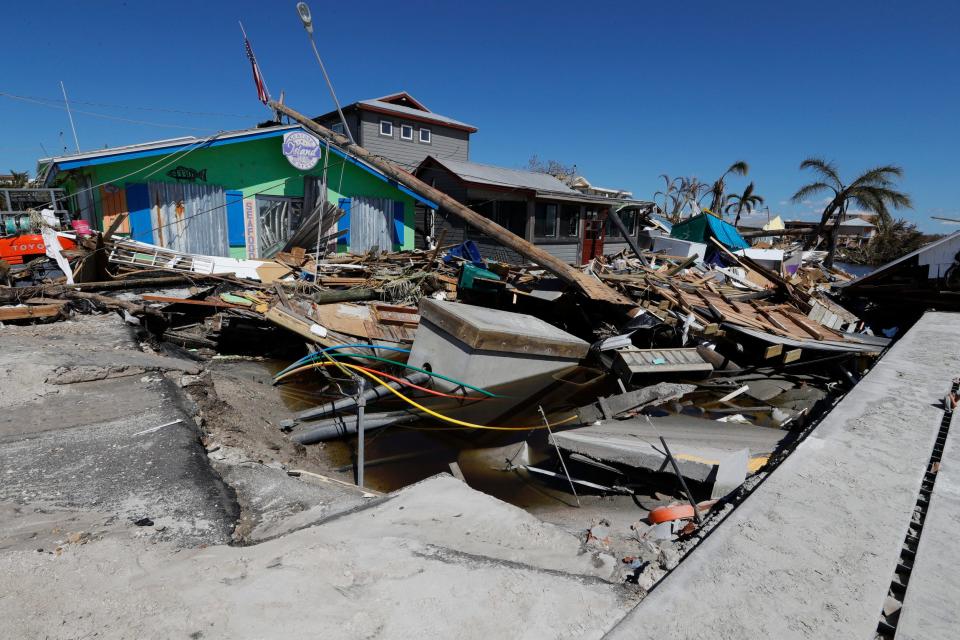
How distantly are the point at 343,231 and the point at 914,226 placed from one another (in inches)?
1426

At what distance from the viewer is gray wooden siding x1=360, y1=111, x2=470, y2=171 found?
72.3 ft

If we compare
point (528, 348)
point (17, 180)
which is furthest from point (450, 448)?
point (17, 180)

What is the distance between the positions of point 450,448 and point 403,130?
20103mm

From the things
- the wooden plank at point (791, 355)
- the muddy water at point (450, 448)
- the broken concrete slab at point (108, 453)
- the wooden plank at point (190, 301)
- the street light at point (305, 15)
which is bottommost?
the muddy water at point (450, 448)

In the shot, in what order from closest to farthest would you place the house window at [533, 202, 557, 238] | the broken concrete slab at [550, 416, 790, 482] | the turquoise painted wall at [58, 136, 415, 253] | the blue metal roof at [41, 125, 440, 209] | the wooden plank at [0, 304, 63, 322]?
the broken concrete slab at [550, 416, 790, 482] → the wooden plank at [0, 304, 63, 322] → the blue metal roof at [41, 125, 440, 209] → the turquoise painted wall at [58, 136, 415, 253] → the house window at [533, 202, 557, 238]

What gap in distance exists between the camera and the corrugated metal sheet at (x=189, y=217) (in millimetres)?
11820

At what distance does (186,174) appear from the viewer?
1205cm

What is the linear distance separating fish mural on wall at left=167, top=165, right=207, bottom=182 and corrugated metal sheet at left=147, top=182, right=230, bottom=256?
0.48ft

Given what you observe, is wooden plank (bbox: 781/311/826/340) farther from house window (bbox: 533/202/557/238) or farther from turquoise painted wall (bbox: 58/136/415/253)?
turquoise painted wall (bbox: 58/136/415/253)

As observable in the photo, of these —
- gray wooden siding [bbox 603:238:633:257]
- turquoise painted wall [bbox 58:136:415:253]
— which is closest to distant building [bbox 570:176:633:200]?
gray wooden siding [bbox 603:238:633:257]

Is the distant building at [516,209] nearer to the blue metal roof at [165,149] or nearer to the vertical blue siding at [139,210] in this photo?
the blue metal roof at [165,149]

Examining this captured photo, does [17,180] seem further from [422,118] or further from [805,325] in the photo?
[805,325]

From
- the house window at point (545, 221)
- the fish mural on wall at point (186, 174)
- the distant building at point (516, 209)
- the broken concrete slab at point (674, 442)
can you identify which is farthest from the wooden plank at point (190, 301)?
the house window at point (545, 221)

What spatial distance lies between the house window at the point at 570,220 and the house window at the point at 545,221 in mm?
460
